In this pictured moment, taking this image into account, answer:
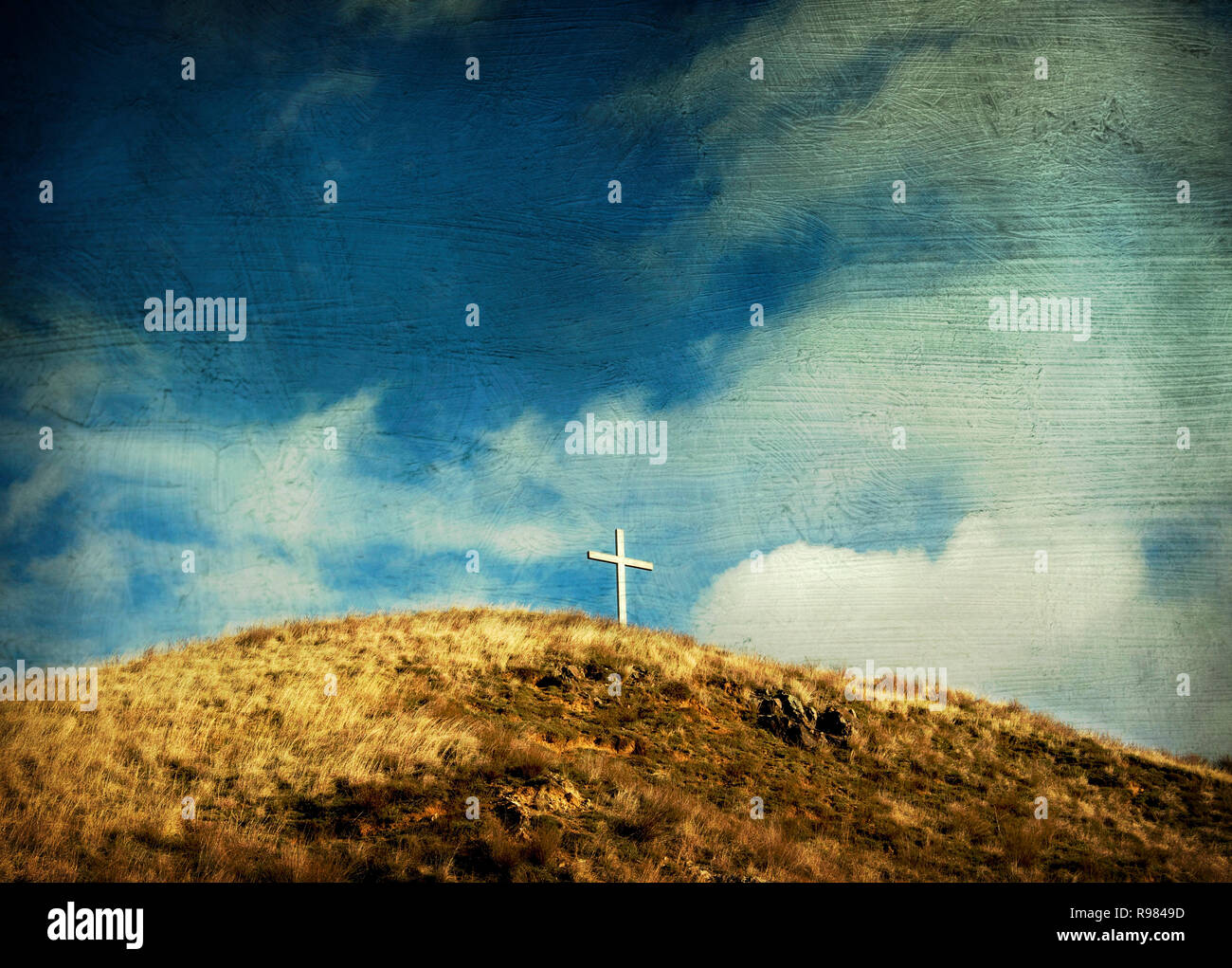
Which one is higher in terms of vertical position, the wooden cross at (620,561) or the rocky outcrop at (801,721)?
the wooden cross at (620,561)

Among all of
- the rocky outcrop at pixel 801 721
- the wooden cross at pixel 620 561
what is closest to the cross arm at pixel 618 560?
the wooden cross at pixel 620 561

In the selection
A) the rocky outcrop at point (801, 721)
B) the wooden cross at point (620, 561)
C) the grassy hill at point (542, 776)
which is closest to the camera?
the grassy hill at point (542, 776)

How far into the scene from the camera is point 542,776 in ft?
28.5

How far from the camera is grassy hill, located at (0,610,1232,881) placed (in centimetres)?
696

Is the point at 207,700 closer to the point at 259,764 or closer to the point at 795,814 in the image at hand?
the point at 259,764

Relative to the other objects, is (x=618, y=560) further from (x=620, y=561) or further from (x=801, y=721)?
(x=801, y=721)

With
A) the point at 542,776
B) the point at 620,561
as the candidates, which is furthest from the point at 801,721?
the point at 542,776

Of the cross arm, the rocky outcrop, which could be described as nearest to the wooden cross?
the cross arm

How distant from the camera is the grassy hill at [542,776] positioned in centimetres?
696

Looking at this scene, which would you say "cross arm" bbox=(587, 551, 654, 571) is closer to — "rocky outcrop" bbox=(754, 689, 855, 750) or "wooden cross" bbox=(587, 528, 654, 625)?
"wooden cross" bbox=(587, 528, 654, 625)

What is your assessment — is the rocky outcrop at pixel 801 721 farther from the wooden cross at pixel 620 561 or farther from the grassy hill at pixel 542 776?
the wooden cross at pixel 620 561
